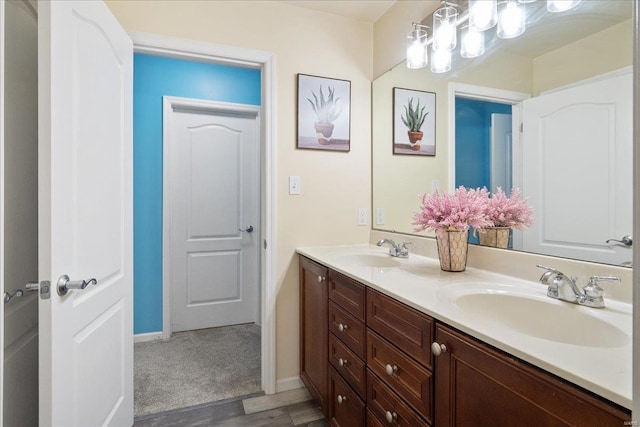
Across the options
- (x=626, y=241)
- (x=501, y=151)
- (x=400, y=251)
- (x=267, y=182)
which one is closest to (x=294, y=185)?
(x=267, y=182)

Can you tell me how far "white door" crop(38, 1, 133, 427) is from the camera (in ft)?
3.27

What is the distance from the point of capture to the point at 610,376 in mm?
539

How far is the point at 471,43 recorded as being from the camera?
1507mm

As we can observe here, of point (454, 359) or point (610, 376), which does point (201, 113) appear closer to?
point (454, 359)

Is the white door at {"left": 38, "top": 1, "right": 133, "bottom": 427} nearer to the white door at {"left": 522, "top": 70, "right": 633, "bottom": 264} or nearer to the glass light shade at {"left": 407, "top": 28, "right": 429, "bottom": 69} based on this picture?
the glass light shade at {"left": 407, "top": 28, "right": 429, "bottom": 69}

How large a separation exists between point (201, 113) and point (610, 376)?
311cm

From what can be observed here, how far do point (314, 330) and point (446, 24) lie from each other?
5.76 feet

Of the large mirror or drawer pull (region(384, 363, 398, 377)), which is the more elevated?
the large mirror

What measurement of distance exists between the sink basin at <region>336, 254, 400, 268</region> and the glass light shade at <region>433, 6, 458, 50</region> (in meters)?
1.14

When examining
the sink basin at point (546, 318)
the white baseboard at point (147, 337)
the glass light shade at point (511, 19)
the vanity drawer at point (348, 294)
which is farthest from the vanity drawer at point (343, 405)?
the white baseboard at point (147, 337)

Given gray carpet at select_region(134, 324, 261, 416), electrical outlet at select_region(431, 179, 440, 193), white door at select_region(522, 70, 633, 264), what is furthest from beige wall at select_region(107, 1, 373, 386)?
white door at select_region(522, 70, 633, 264)

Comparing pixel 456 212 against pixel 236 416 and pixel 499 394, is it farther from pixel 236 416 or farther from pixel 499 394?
pixel 236 416

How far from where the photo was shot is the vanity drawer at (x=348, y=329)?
4.24 ft

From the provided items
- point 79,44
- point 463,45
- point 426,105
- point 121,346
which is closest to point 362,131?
point 426,105
